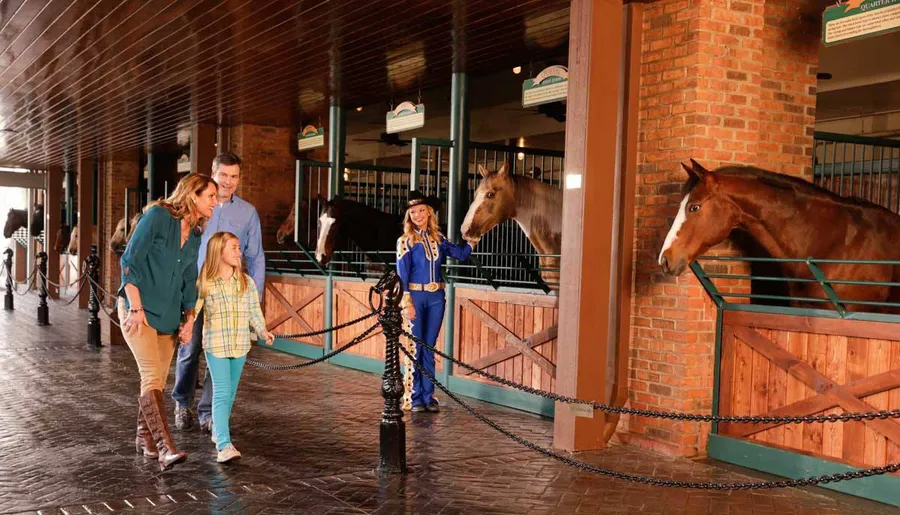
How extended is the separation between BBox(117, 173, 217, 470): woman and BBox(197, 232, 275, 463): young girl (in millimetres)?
102

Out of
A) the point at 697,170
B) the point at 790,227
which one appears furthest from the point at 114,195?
the point at 790,227

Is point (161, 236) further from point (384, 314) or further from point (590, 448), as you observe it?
point (590, 448)

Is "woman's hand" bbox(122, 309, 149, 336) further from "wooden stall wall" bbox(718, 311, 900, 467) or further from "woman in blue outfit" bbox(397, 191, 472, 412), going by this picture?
"wooden stall wall" bbox(718, 311, 900, 467)

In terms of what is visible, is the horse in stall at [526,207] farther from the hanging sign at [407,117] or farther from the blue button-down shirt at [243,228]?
the blue button-down shirt at [243,228]

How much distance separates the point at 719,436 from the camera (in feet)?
18.4

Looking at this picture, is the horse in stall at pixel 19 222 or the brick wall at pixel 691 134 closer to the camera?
the brick wall at pixel 691 134

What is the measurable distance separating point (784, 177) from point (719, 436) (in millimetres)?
1716

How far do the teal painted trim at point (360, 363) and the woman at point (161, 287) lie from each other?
4.16 m

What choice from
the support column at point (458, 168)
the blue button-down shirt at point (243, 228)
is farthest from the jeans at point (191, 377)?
the support column at point (458, 168)

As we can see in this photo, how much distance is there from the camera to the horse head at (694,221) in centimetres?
526

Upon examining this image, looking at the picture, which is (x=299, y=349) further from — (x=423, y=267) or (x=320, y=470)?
(x=320, y=470)

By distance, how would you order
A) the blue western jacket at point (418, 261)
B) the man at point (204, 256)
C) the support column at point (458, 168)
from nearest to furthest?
the man at point (204, 256) < the blue western jacket at point (418, 261) < the support column at point (458, 168)

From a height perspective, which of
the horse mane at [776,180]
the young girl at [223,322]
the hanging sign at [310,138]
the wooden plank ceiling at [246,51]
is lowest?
the young girl at [223,322]

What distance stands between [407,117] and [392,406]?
4619mm
